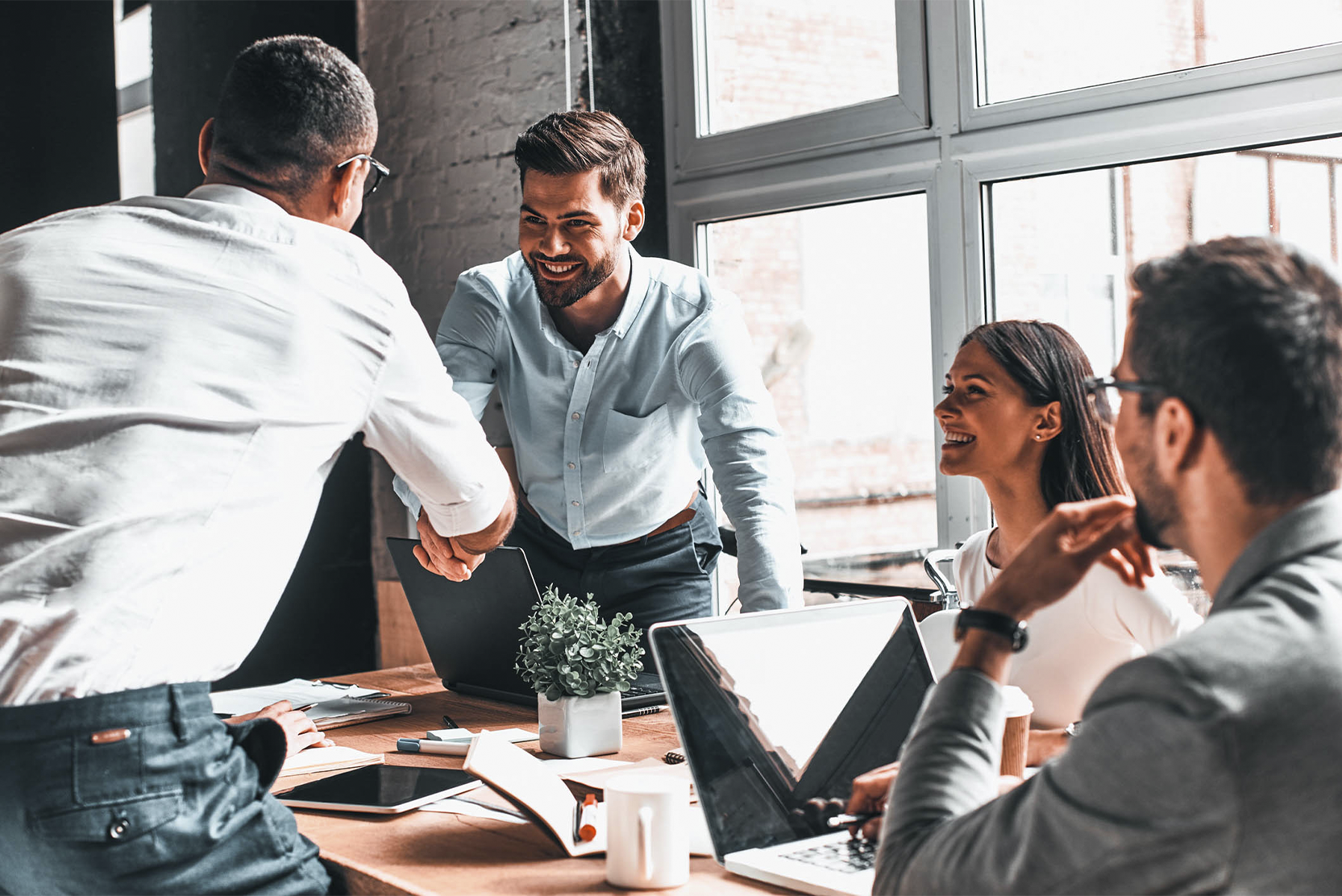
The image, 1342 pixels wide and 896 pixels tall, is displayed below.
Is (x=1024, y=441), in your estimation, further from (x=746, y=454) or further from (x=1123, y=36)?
(x=1123, y=36)

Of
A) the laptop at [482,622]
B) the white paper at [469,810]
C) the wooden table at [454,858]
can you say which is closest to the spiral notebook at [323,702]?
the laptop at [482,622]

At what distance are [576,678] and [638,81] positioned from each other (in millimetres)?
2364

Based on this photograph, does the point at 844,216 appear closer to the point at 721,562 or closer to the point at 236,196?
the point at 721,562

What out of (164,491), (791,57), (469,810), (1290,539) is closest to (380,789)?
(469,810)

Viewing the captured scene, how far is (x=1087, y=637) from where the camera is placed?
1874 mm

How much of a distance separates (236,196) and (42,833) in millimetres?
694

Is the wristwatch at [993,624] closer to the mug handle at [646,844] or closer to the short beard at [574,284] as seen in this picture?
the mug handle at [646,844]

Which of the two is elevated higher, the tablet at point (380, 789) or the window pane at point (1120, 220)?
the window pane at point (1120, 220)

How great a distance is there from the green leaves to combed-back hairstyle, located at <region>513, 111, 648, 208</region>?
1069 millimetres

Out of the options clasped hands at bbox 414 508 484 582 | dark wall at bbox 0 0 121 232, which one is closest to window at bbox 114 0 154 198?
dark wall at bbox 0 0 121 232

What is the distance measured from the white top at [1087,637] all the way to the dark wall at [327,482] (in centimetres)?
263

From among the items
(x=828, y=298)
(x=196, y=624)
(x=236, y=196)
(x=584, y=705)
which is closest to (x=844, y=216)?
(x=828, y=298)

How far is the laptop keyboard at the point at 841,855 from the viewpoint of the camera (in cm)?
127

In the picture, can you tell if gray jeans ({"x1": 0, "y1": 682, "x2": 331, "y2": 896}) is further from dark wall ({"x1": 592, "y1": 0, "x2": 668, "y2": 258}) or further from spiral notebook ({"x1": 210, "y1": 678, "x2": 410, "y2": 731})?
dark wall ({"x1": 592, "y1": 0, "x2": 668, "y2": 258})
